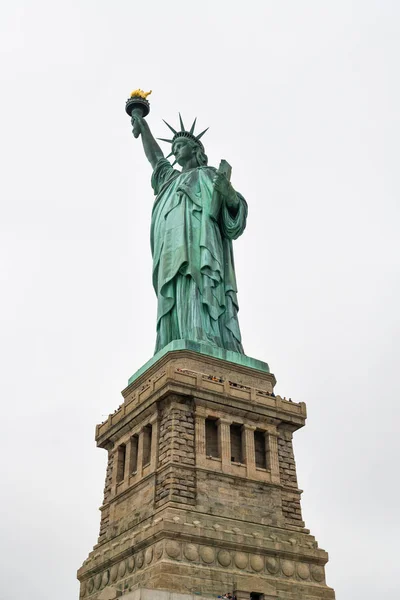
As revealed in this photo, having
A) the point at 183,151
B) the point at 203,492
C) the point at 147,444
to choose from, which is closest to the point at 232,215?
the point at 183,151

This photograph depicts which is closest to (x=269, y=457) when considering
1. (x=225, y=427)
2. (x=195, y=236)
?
(x=225, y=427)

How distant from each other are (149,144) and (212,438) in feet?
54.0

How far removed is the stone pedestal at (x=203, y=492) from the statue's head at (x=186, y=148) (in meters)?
10.8

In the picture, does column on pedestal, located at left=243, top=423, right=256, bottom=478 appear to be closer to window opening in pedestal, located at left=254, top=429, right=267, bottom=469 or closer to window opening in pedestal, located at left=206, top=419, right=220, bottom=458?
window opening in pedestal, located at left=254, top=429, right=267, bottom=469

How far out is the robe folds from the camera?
3086 cm

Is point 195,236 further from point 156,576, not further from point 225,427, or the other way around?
point 156,576

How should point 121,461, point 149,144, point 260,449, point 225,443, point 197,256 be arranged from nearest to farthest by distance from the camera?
point 225,443
point 260,449
point 121,461
point 197,256
point 149,144

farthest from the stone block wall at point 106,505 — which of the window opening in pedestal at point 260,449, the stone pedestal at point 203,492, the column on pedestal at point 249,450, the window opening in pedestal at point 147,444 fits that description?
the window opening in pedestal at point 260,449

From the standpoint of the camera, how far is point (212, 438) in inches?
1086

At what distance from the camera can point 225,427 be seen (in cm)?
2769

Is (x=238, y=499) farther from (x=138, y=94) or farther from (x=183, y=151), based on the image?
(x=138, y=94)

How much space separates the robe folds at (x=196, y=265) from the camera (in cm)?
3086

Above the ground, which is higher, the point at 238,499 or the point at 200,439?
the point at 200,439

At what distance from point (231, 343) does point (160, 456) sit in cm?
627
